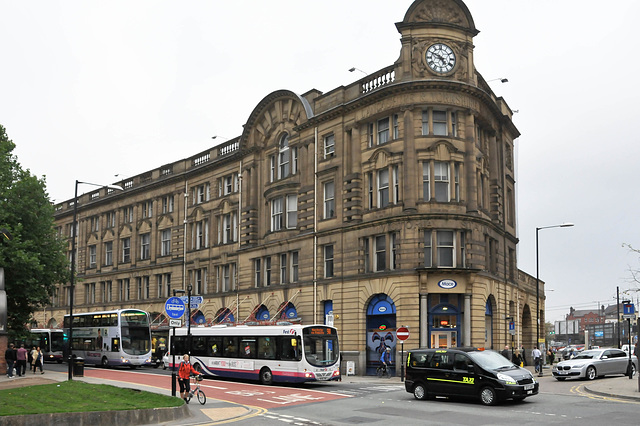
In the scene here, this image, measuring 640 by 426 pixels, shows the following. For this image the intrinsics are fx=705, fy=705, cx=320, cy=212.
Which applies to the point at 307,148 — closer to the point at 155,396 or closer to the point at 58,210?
the point at 155,396

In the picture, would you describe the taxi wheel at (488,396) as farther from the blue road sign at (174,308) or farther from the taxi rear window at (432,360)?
the blue road sign at (174,308)

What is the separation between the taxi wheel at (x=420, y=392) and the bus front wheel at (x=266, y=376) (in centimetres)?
1020

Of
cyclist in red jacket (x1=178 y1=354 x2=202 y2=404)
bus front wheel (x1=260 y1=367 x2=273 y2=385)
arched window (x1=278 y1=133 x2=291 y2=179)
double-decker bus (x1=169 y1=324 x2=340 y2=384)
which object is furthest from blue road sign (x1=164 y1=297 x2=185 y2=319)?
arched window (x1=278 y1=133 x2=291 y2=179)

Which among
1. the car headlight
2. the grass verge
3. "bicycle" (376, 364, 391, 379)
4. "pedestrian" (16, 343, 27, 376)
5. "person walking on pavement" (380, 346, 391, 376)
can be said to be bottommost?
"bicycle" (376, 364, 391, 379)

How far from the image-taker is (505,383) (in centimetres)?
2302

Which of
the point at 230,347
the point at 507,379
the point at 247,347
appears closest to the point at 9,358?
the point at 230,347

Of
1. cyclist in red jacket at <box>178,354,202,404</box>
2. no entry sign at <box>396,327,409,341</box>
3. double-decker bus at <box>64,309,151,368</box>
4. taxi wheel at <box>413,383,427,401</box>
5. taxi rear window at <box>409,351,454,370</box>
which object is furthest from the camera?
double-decker bus at <box>64,309,151,368</box>

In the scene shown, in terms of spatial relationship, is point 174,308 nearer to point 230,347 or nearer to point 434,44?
point 230,347

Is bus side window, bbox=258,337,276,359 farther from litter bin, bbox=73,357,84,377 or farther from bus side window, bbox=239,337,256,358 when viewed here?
litter bin, bbox=73,357,84,377

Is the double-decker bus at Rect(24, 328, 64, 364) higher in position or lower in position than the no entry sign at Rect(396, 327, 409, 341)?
lower

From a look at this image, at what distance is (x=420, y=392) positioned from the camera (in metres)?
25.8

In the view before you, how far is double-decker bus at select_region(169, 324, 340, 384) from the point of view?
32.8 meters

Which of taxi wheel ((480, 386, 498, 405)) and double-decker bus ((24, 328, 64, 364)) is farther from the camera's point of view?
double-decker bus ((24, 328, 64, 364))

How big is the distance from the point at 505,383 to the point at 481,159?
24.9 meters
